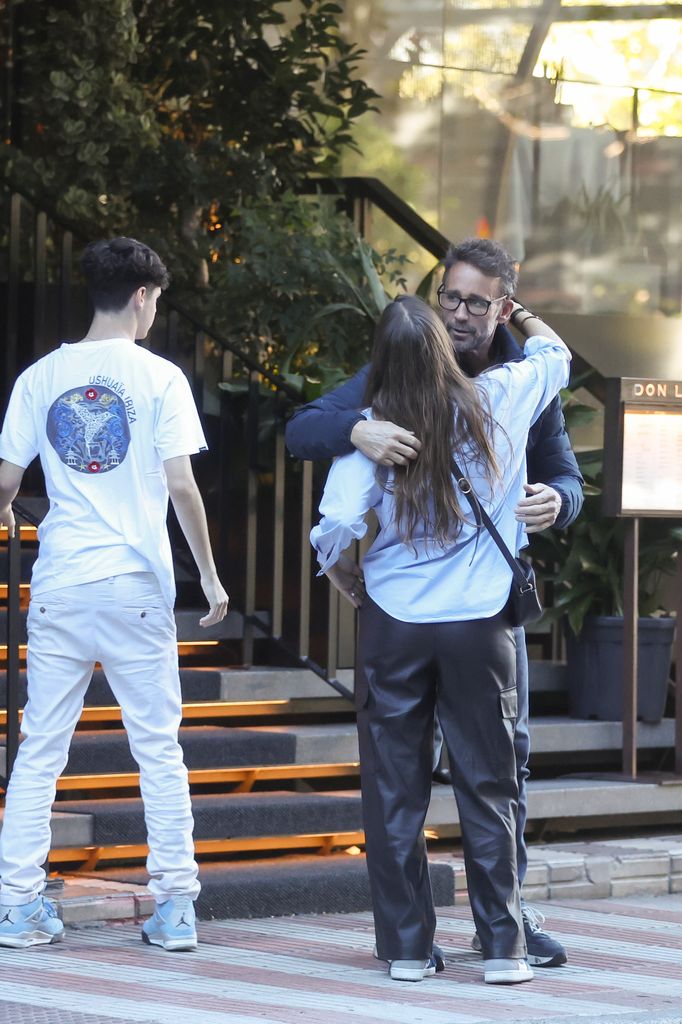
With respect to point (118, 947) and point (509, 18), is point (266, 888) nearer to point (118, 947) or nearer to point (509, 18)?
point (118, 947)

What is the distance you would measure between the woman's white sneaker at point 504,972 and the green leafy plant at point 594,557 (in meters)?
2.99

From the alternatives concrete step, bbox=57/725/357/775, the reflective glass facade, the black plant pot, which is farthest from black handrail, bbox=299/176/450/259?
concrete step, bbox=57/725/357/775

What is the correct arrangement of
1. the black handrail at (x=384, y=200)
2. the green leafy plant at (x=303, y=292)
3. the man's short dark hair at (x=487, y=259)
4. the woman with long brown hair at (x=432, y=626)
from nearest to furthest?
the woman with long brown hair at (x=432, y=626), the man's short dark hair at (x=487, y=259), the green leafy plant at (x=303, y=292), the black handrail at (x=384, y=200)

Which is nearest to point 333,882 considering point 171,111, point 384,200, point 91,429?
point 91,429

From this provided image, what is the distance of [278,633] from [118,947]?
225 centimetres

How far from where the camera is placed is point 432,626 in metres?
4.66

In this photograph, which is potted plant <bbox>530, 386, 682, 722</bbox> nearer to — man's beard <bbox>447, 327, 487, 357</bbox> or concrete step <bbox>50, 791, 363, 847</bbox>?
concrete step <bbox>50, 791, 363, 847</bbox>

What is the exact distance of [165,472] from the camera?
509cm

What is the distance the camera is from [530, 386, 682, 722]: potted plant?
761 centimetres

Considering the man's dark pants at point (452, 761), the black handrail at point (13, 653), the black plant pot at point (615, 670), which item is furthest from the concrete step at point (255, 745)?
the man's dark pants at point (452, 761)

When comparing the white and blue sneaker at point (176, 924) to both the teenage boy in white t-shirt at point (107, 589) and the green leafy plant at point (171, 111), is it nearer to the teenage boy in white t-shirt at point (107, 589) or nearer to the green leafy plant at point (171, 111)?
the teenage boy in white t-shirt at point (107, 589)

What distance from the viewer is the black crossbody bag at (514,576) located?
465cm

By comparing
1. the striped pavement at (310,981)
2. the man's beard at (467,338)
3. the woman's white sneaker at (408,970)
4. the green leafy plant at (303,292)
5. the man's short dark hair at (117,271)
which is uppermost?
the green leafy plant at (303,292)

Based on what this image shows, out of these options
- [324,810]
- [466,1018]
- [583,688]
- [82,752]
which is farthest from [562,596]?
[466,1018]
